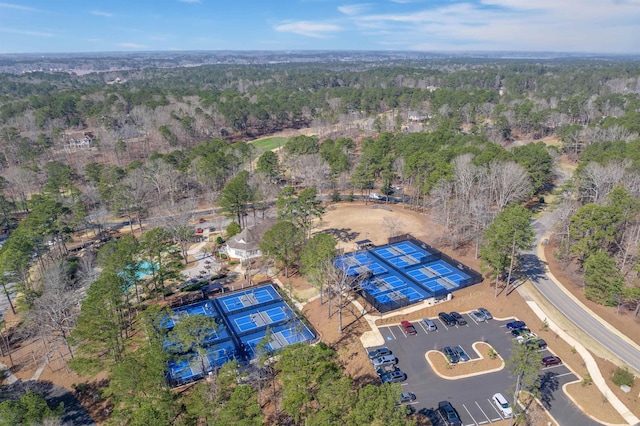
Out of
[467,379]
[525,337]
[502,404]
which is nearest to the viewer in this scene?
[502,404]

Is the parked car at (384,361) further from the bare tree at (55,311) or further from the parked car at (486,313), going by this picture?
the bare tree at (55,311)

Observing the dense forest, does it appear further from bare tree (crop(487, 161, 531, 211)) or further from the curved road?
the curved road

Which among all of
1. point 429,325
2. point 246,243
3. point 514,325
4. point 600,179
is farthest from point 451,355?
point 600,179

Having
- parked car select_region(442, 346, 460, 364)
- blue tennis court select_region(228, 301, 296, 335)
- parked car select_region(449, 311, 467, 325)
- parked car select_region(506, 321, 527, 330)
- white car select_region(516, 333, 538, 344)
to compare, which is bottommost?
blue tennis court select_region(228, 301, 296, 335)

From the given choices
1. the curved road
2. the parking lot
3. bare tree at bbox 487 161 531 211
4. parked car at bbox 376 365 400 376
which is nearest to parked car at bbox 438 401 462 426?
the parking lot

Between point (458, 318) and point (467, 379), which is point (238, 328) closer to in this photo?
point (467, 379)

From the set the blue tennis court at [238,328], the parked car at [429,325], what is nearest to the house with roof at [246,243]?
the blue tennis court at [238,328]
